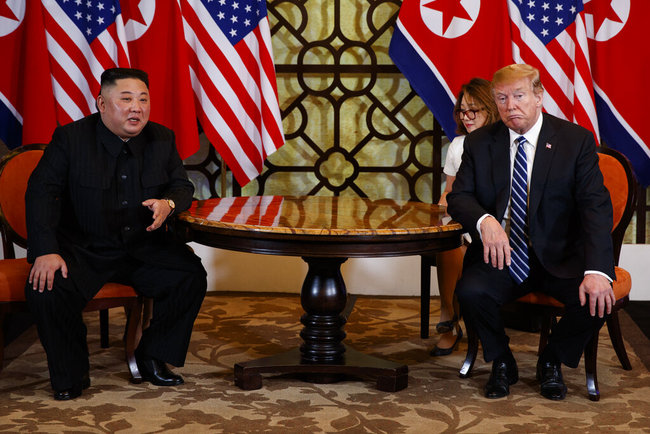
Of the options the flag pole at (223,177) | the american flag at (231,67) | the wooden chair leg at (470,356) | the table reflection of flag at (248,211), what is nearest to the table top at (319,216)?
the table reflection of flag at (248,211)

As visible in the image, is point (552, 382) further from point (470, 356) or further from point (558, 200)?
point (558, 200)

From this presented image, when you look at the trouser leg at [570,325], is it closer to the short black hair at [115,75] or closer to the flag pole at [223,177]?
the short black hair at [115,75]

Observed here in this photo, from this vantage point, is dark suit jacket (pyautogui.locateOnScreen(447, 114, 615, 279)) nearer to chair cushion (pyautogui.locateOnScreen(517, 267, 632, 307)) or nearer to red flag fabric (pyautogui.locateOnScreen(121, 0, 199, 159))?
chair cushion (pyautogui.locateOnScreen(517, 267, 632, 307))

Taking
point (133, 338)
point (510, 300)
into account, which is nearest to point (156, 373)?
point (133, 338)

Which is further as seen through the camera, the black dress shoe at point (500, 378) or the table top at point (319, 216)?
the black dress shoe at point (500, 378)

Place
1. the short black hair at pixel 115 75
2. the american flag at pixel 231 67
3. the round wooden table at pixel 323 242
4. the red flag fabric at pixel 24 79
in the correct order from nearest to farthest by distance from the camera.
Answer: the round wooden table at pixel 323 242, the short black hair at pixel 115 75, the red flag fabric at pixel 24 79, the american flag at pixel 231 67

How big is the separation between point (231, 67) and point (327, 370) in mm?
2261

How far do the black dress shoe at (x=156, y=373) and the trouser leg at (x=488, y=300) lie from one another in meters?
1.24

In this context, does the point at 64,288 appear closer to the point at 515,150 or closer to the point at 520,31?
the point at 515,150

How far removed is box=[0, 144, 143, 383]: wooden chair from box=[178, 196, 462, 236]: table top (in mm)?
460

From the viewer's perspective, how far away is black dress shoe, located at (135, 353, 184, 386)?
3436 mm

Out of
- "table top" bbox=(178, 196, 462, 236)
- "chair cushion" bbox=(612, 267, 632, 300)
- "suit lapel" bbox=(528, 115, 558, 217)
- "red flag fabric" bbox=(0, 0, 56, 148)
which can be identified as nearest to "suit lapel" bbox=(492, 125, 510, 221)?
"suit lapel" bbox=(528, 115, 558, 217)

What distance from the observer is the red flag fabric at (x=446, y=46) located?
493 cm

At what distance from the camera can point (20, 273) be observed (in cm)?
340
